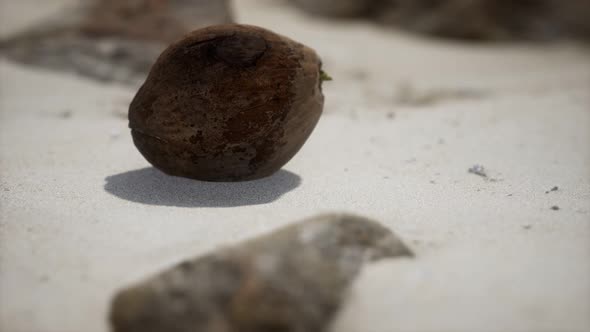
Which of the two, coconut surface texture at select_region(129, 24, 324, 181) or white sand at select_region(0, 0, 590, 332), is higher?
coconut surface texture at select_region(129, 24, 324, 181)

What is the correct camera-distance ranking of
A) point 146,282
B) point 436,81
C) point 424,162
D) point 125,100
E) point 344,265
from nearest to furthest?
1. point 146,282
2. point 344,265
3. point 424,162
4. point 125,100
5. point 436,81

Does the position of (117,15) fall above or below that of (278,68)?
below

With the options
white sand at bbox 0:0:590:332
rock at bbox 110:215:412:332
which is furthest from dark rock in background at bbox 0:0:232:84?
rock at bbox 110:215:412:332

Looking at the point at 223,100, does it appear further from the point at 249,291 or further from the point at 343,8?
the point at 343,8

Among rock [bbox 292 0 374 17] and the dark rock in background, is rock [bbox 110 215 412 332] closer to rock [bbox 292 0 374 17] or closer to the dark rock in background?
the dark rock in background

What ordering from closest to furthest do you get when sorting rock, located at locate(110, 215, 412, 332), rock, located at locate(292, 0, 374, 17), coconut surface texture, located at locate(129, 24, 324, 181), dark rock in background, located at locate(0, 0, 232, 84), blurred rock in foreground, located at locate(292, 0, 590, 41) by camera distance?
rock, located at locate(110, 215, 412, 332)
coconut surface texture, located at locate(129, 24, 324, 181)
dark rock in background, located at locate(0, 0, 232, 84)
blurred rock in foreground, located at locate(292, 0, 590, 41)
rock, located at locate(292, 0, 374, 17)

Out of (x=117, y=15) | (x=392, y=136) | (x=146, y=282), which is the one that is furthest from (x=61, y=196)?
(x=117, y=15)

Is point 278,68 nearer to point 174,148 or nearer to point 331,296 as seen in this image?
point 174,148
